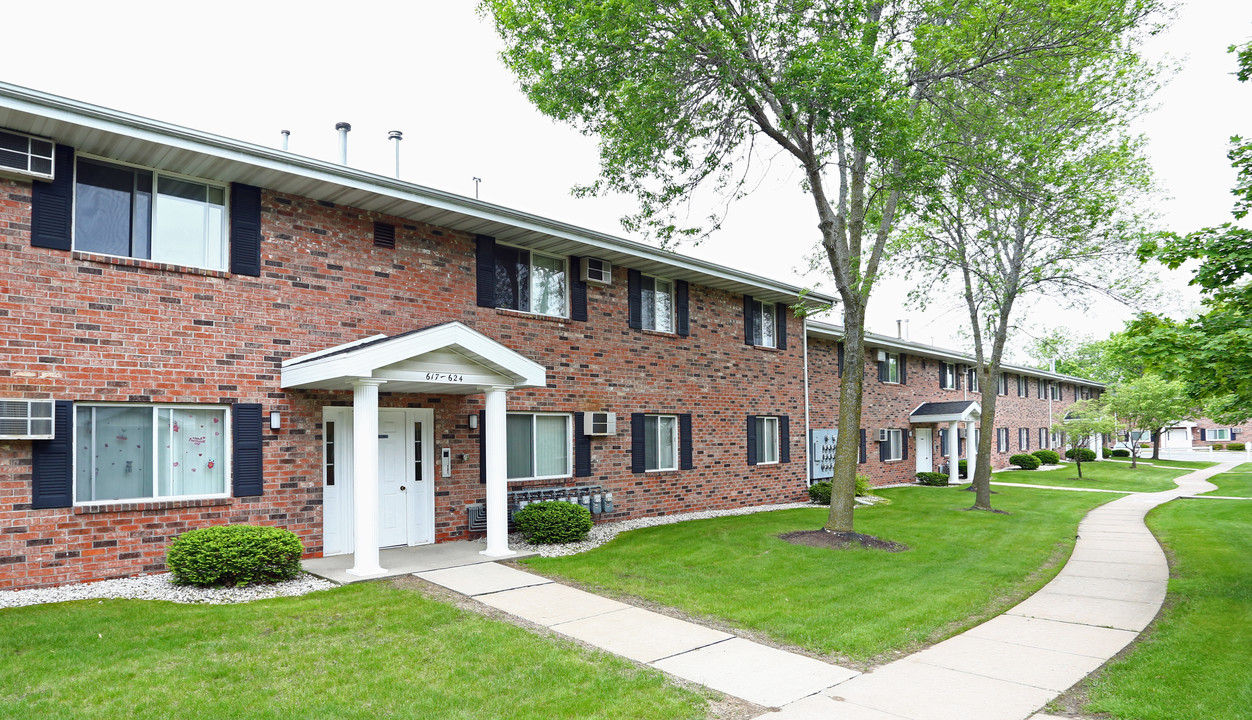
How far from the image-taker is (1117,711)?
4738 mm

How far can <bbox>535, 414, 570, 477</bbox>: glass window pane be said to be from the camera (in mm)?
12367

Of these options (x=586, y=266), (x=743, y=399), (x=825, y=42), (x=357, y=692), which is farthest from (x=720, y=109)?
(x=357, y=692)

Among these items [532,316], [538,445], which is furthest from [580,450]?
[532,316]

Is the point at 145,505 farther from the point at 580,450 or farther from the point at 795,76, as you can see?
the point at 795,76

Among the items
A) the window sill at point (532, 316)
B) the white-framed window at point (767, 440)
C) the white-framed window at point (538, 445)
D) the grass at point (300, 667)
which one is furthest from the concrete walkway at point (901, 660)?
the white-framed window at point (767, 440)

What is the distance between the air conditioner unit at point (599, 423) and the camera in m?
12.9

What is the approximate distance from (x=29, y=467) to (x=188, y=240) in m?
3.05

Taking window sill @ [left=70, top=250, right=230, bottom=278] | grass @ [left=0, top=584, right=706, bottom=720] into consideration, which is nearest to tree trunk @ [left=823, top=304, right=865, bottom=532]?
grass @ [left=0, top=584, right=706, bottom=720]

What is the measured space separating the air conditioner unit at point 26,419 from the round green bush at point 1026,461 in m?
35.3

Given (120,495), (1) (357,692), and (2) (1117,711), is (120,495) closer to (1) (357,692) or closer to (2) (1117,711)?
(1) (357,692)

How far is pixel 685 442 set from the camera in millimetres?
15094

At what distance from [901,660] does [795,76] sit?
272 inches

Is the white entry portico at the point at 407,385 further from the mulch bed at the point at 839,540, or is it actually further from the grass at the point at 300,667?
the mulch bed at the point at 839,540

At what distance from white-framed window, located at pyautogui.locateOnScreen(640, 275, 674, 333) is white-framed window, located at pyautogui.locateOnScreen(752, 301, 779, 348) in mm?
2973
